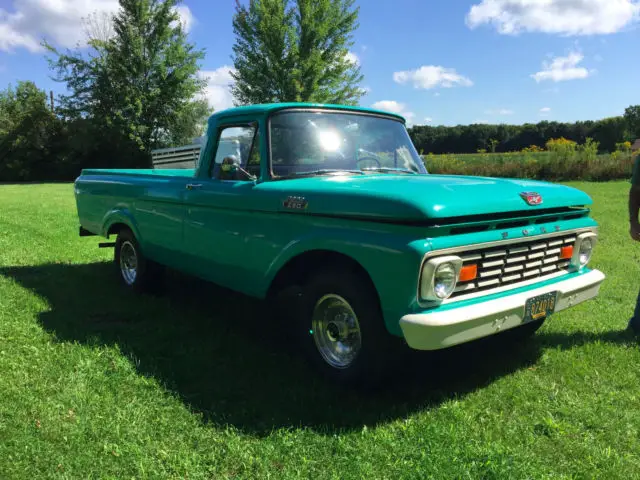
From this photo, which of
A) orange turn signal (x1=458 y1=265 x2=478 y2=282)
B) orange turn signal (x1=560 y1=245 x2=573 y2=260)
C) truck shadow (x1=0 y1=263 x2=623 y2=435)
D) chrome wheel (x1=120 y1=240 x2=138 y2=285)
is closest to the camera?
orange turn signal (x1=458 y1=265 x2=478 y2=282)

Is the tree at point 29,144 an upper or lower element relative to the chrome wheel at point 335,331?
upper

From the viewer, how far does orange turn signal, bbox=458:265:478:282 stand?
2.84 m

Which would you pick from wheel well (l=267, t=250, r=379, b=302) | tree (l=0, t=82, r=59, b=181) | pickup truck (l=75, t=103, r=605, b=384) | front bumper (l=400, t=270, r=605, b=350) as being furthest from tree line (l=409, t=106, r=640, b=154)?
front bumper (l=400, t=270, r=605, b=350)

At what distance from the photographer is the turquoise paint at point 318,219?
2734 mm

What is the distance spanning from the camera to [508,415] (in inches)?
119

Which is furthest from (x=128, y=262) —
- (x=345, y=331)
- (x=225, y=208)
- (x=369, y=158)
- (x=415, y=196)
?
(x=415, y=196)

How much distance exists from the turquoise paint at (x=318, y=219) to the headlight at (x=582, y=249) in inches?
4.3

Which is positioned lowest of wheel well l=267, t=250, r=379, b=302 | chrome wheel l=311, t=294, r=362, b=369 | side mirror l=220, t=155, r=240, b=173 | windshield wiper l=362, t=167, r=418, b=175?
chrome wheel l=311, t=294, r=362, b=369

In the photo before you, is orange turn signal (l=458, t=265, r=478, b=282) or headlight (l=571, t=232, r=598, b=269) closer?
orange turn signal (l=458, t=265, r=478, b=282)

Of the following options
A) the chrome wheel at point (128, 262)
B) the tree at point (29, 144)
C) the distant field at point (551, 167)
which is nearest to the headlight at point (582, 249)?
the chrome wheel at point (128, 262)

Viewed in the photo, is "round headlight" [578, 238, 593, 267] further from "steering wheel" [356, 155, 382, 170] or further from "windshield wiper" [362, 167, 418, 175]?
"steering wheel" [356, 155, 382, 170]

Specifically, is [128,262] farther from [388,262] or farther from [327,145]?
[388,262]

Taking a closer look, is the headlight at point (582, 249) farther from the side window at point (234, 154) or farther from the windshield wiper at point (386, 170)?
the side window at point (234, 154)

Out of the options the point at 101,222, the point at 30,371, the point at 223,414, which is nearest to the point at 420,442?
the point at 223,414
